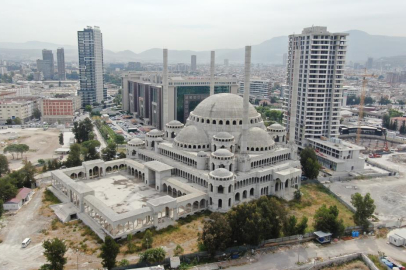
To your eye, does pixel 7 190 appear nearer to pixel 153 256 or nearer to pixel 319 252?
pixel 153 256

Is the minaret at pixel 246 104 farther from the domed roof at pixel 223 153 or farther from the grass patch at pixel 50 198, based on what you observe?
the grass patch at pixel 50 198

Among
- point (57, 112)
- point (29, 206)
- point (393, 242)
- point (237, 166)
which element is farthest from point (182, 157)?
point (57, 112)

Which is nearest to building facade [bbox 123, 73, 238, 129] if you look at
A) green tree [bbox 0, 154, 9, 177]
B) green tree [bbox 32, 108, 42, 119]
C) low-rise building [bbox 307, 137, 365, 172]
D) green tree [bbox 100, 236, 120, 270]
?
green tree [bbox 32, 108, 42, 119]

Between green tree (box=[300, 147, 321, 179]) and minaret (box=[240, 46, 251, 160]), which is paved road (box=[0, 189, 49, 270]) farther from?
green tree (box=[300, 147, 321, 179])

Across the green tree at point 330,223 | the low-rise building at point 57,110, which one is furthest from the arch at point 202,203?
the low-rise building at point 57,110

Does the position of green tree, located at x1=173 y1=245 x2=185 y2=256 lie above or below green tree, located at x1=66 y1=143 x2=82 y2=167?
below

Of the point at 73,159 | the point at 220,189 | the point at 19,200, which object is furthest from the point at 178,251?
the point at 73,159

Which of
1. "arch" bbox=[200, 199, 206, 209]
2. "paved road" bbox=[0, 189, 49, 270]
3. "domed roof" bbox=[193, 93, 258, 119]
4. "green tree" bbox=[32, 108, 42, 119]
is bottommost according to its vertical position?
"paved road" bbox=[0, 189, 49, 270]

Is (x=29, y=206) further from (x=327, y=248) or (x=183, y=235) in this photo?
(x=327, y=248)
